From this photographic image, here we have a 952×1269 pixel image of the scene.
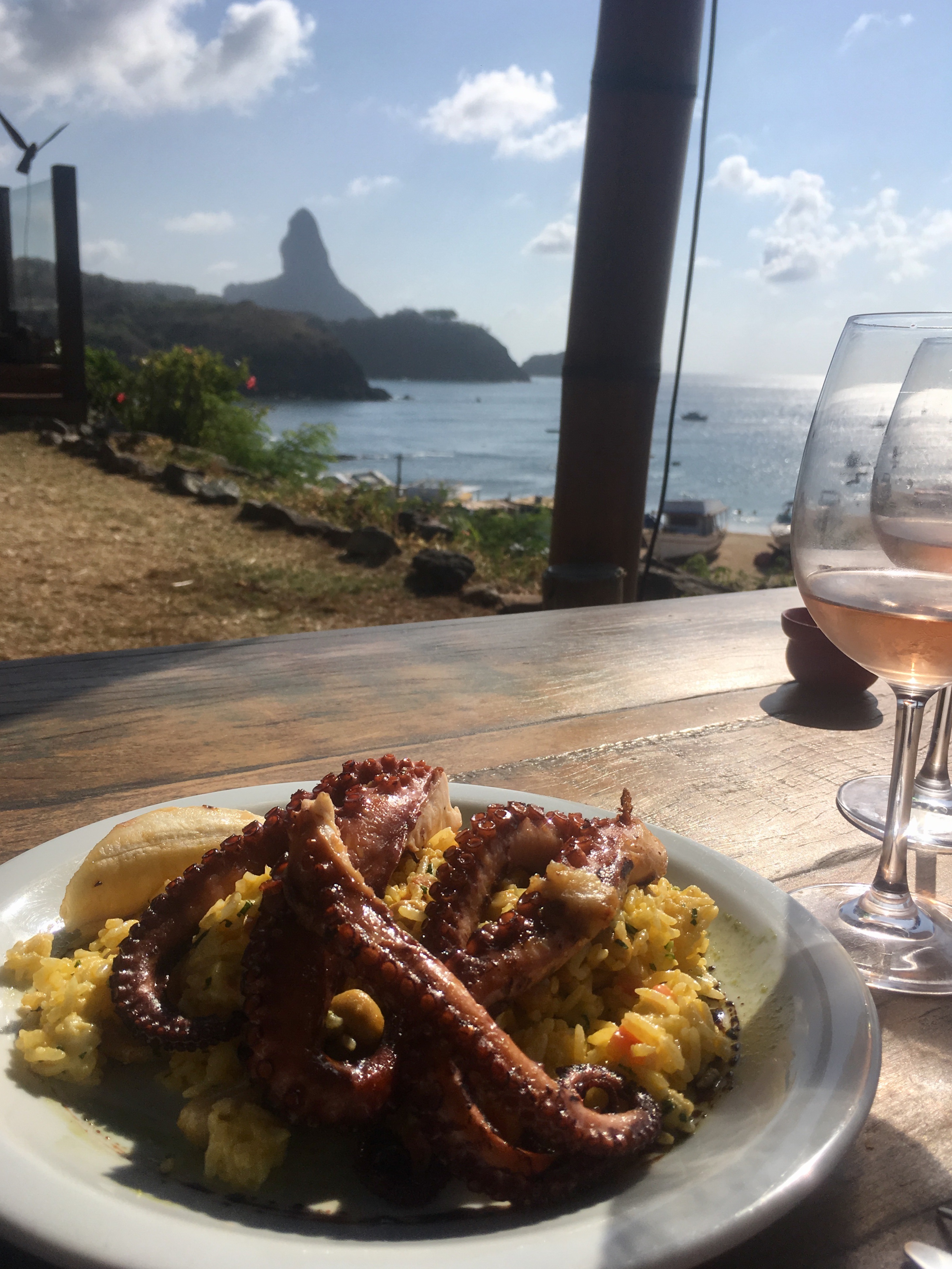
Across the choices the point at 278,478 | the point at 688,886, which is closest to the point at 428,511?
the point at 278,478

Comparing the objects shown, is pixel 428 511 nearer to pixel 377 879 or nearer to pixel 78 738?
pixel 78 738

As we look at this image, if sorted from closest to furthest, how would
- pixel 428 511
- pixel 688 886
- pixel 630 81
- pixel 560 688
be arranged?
pixel 688 886
pixel 560 688
pixel 630 81
pixel 428 511

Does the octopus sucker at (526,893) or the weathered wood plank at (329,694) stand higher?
A: the octopus sucker at (526,893)

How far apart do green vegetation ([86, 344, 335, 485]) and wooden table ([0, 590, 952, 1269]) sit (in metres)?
12.1

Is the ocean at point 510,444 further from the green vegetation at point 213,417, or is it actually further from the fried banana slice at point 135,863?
the fried banana slice at point 135,863

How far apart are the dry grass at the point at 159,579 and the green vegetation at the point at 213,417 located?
3.64 m

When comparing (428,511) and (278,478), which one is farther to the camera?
(278,478)

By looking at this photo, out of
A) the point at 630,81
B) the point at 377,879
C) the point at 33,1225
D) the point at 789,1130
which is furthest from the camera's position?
the point at 630,81

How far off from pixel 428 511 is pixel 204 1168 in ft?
37.0

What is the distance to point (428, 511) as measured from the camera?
1188 cm

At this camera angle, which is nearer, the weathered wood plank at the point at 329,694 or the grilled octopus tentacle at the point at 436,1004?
the grilled octopus tentacle at the point at 436,1004

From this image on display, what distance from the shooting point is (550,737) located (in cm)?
206

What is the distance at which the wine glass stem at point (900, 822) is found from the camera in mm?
1271

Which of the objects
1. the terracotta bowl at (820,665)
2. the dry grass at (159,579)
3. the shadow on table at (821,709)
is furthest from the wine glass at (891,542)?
the dry grass at (159,579)
